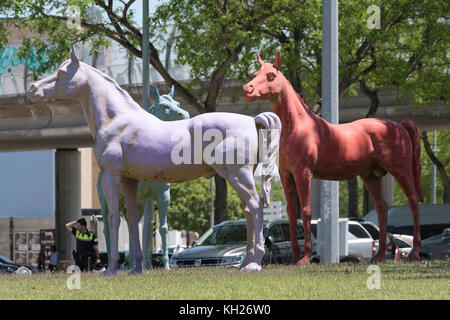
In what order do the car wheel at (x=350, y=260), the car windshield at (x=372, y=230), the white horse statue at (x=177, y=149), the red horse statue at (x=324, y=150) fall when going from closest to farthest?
the white horse statue at (x=177, y=149) → the red horse statue at (x=324, y=150) → the car wheel at (x=350, y=260) → the car windshield at (x=372, y=230)

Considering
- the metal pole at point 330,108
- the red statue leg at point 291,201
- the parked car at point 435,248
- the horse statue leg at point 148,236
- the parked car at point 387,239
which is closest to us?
the red statue leg at point 291,201

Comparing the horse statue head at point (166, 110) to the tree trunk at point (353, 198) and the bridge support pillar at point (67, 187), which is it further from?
the bridge support pillar at point (67, 187)

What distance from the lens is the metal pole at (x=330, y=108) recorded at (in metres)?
17.0

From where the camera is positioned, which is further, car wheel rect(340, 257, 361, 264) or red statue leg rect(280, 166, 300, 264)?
car wheel rect(340, 257, 361, 264)

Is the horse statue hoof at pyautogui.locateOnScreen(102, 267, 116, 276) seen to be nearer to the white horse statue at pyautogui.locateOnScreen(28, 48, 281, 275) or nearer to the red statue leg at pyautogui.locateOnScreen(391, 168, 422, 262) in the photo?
the white horse statue at pyautogui.locateOnScreen(28, 48, 281, 275)

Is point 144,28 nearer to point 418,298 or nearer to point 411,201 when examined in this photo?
point 411,201

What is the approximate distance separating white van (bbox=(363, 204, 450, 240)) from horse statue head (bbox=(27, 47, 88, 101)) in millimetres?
18653

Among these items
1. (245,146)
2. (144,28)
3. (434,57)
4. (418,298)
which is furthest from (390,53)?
(418,298)

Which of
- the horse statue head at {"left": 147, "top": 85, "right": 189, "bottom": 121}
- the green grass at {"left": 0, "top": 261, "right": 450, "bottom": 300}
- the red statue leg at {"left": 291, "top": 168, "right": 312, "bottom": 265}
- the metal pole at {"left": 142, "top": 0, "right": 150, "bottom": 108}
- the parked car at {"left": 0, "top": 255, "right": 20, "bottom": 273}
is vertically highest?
the metal pole at {"left": 142, "top": 0, "right": 150, "bottom": 108}

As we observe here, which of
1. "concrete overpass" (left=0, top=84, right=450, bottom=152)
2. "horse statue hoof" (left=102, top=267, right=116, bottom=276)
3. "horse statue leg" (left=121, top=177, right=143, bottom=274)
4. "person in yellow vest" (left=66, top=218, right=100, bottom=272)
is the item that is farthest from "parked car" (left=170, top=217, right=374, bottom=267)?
"concrete overpass" (left=0, top=84, right=450, bottom=152)

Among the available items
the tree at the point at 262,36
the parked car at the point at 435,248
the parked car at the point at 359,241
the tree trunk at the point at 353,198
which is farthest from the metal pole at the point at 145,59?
the tree trunk at the point at 353,198

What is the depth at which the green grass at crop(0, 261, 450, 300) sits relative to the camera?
28.9 feet

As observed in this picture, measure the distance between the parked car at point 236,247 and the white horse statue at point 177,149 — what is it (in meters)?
6.21

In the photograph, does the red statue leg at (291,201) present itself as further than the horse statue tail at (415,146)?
No
